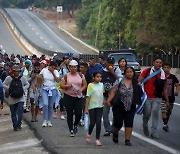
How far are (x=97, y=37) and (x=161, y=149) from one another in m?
85.3

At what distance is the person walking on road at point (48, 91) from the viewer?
51.8 ft

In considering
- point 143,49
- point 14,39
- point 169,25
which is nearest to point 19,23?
point 14,39

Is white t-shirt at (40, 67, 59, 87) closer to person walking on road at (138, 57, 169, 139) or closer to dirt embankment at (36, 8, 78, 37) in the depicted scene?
person walking on road at (138, 57, 169, 139)

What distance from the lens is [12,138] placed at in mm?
14953

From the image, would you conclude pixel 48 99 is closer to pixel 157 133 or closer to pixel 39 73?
pixel 39 73

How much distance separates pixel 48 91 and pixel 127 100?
368 centimetres

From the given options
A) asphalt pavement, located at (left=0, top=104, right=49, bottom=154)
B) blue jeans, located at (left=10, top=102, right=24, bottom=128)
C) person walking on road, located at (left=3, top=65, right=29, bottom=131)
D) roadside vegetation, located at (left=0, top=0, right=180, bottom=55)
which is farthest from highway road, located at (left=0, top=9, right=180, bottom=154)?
roadside vegetation, located at (left=0, top=0, right=180, bottom=55)

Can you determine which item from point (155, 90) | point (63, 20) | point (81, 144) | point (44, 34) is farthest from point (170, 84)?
point (63, 20)

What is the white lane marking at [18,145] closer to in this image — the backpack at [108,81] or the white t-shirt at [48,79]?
the backpack at [108,81]

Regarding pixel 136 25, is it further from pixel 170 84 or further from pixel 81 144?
pixel 81 144

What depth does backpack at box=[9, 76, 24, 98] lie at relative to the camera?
15.4 m

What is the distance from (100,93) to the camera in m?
12.9

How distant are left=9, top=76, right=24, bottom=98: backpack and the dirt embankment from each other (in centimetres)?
9890

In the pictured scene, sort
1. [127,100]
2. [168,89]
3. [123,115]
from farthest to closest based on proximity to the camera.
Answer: [168,89], [123,115], [127,100]
